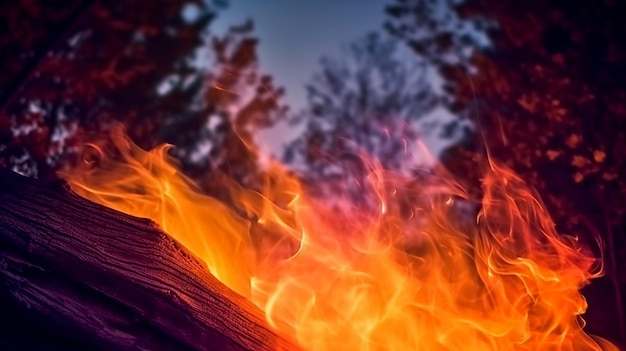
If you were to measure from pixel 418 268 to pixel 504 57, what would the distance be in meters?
5.08

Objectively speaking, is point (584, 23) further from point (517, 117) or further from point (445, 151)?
point (445, 151)

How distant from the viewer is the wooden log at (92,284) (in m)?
2.59

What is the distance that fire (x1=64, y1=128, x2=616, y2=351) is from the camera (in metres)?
3.39

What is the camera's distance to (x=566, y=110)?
696 centimetres

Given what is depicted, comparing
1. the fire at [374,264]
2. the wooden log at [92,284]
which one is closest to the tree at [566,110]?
the fire at [374,264]

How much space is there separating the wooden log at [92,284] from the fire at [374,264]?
42 centimetres

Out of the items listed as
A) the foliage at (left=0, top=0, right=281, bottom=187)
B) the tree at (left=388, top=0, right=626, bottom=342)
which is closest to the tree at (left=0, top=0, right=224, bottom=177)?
the foliage at (left=0, top=0, right=281, bottom=187)

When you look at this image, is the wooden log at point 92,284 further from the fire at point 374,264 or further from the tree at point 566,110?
the tree at point 566,110

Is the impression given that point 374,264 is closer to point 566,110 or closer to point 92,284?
point 92,284

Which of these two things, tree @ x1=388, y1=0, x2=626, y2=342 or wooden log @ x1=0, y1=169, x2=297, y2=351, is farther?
tree @ x1=388, y1=0, x2=626, y2=342

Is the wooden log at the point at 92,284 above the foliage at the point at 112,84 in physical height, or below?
below

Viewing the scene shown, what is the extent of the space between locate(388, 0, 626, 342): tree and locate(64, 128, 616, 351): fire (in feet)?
6.37

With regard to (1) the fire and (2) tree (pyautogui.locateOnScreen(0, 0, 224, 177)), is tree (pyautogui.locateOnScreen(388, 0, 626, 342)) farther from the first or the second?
(2) tree (pyautogui.locateOnScreen(0, 0, 224, 177))

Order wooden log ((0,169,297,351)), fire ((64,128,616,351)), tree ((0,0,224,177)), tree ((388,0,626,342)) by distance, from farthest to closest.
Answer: tree ((0,0,224,177)), tree ((388,0,626,342)), fire ((64,128,616,351)), wooden log ((0,169,297,351))
